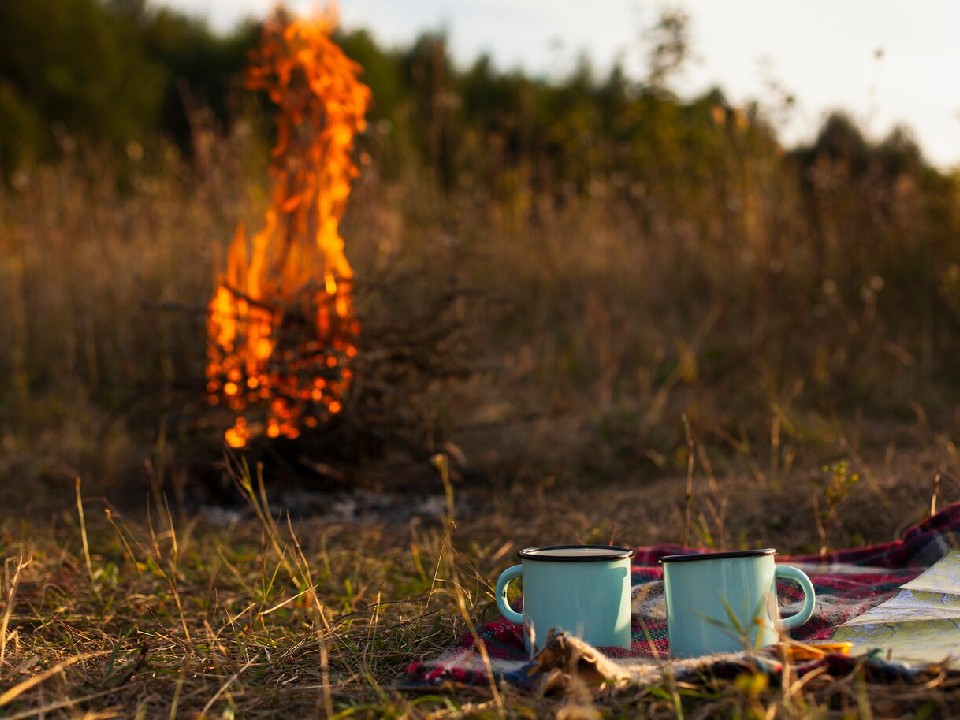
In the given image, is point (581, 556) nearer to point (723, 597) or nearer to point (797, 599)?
point (723, 597)

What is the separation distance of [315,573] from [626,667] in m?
1.35

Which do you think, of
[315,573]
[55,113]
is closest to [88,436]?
[315,573]

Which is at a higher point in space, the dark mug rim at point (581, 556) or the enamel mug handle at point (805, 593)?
the dark mug rim at point (581, 556)

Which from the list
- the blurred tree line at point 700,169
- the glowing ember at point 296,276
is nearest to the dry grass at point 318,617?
the glowing ember at point 296,276

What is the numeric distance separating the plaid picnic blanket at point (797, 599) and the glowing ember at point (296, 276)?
162 cm

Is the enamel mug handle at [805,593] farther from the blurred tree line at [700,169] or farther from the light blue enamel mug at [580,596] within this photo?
the blurred tree line at [700,169]

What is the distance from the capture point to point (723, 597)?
1596 mm

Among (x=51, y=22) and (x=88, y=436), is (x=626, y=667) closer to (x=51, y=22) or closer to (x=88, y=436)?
(x=88, y=436)

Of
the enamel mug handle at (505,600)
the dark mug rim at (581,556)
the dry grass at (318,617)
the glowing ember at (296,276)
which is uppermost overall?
the glowing ember at (296,276)

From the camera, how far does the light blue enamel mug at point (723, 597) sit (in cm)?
160

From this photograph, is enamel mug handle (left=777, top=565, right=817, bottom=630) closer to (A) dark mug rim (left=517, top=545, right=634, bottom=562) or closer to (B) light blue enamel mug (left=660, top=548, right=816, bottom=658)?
(B) light blue enamel mug (left=660, top=548, right=816, bottom=658)

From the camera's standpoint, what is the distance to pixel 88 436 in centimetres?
471

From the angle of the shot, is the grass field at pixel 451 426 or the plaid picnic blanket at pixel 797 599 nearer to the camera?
the plaid picnic blanket at pixel 797 599

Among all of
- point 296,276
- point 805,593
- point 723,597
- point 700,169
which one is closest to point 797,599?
point 805,593
